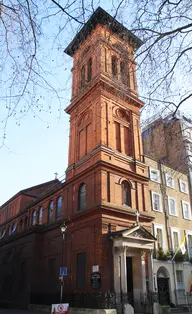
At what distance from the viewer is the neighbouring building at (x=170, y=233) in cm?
2545

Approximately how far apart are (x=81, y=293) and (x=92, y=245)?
3252 mm

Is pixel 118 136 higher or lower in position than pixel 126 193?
higher

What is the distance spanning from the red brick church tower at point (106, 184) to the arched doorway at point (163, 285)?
457 cm

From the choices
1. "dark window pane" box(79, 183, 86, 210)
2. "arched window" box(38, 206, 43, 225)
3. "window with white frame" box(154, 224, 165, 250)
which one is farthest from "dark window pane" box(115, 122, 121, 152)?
"arched window" box(38, 206, 43, 225)

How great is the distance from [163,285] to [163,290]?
41 centimetres

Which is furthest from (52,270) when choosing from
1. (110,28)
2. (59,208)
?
(110,28)

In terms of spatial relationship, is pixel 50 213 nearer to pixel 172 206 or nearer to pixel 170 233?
pixel 170 233

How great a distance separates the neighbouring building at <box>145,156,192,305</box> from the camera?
83.5ft

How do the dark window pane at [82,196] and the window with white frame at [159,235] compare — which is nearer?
the dark window pane at [82,196]

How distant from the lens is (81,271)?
846 inches

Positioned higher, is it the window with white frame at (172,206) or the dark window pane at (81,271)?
the window with white frame at (172,206)

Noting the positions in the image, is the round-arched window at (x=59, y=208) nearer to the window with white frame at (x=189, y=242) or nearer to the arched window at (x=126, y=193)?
the arched window at (x=126, y=193)

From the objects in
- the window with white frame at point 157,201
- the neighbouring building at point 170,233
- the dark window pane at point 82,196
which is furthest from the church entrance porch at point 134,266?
the window with white frame at point 157,201

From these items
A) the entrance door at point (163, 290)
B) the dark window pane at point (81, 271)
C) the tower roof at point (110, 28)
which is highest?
the tower roof at point (110, 28)
